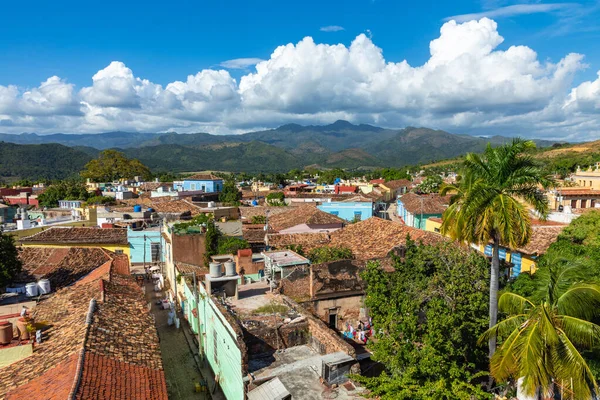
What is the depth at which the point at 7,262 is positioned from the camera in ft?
57.0

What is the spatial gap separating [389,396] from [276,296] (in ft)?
25.6

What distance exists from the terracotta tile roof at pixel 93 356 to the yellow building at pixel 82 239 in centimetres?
1272

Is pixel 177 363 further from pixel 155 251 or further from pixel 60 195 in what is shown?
pixel 60 195

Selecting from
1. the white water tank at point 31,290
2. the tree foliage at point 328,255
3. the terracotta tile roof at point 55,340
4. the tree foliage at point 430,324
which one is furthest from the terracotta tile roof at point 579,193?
the white water tank at point 31,290

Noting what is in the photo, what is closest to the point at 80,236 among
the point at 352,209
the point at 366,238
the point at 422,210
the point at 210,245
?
the point at 210,245

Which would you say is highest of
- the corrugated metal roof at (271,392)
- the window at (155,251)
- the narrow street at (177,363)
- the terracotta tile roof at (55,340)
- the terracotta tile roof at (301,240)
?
the terracotta tile roof at (301,240)

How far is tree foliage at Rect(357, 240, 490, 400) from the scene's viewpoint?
9094 millimetres

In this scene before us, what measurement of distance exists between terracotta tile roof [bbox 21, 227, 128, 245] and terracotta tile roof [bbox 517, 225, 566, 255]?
24.9 meters

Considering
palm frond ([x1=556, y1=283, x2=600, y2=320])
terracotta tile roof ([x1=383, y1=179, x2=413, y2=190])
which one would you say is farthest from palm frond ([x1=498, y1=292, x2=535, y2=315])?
terracotta tile roof ([x1=383, y1=179, x2=413, y2=190])

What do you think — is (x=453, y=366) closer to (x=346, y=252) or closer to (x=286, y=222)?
(x=346, y=252)

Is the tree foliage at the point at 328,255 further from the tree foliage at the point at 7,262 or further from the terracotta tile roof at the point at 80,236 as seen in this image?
the terracotta tile roof at the point at 80,236

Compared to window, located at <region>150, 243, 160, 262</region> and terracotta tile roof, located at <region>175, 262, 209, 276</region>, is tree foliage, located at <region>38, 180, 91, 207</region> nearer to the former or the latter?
window, located at <region>150, 243, 160, 262</region>

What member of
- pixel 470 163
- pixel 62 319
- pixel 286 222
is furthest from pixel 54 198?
pixel 470 163

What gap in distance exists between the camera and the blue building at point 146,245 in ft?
95.1
